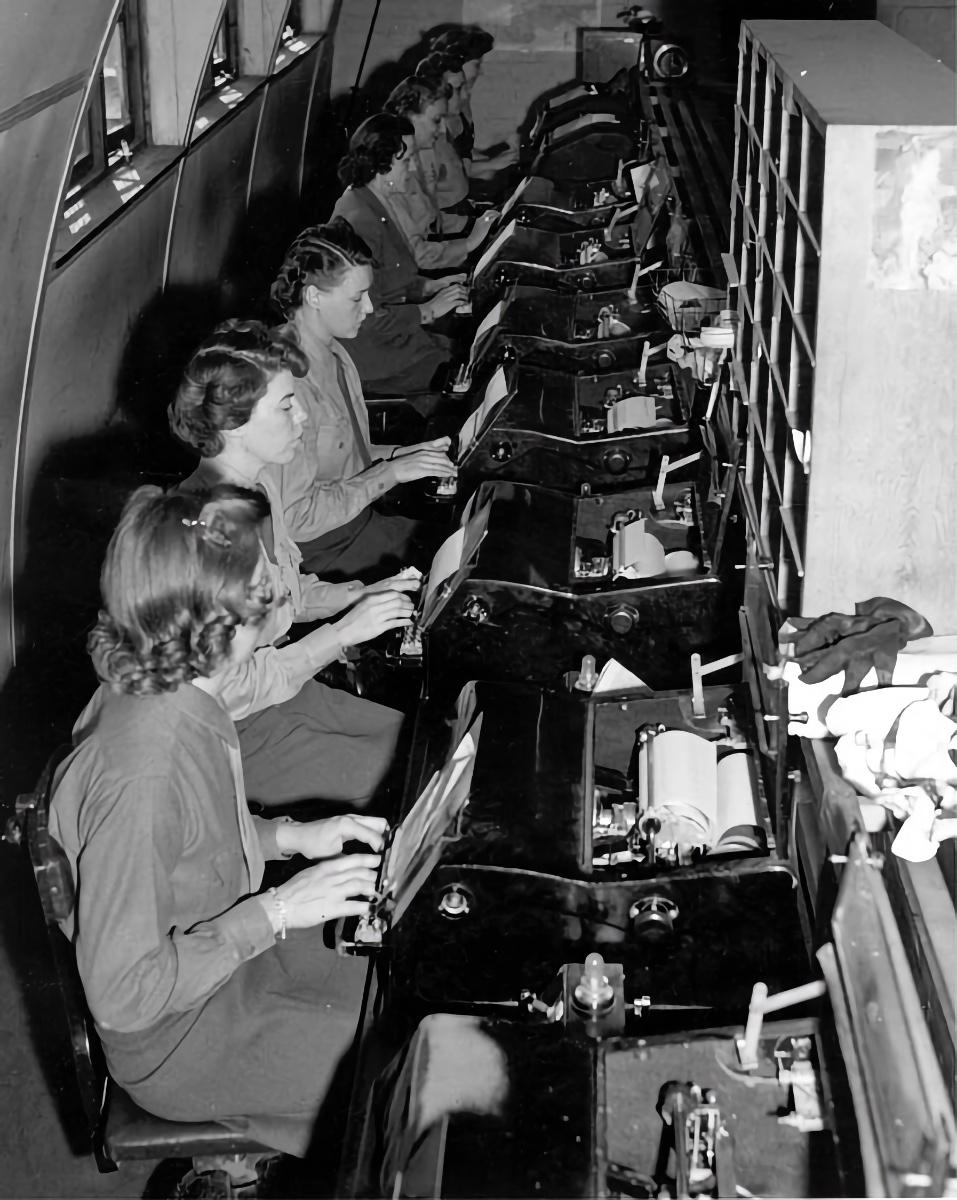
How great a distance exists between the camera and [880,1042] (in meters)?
1.36

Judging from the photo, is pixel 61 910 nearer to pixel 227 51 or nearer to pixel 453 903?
pixel 453 903

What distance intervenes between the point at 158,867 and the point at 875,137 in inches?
62.8

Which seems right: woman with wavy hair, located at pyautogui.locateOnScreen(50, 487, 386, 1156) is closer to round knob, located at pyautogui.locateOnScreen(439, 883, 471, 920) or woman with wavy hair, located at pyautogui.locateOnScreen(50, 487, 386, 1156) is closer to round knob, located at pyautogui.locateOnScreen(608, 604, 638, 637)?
round knob, located at pyautogui.locateOnScreen(439, 883, 471, 920)

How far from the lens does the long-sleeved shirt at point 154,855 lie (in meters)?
1.85

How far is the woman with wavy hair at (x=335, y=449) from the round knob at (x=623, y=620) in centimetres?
115

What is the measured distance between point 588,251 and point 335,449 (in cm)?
188

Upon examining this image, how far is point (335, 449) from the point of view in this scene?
13.0 feet

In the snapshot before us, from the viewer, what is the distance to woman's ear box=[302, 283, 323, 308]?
3.87m

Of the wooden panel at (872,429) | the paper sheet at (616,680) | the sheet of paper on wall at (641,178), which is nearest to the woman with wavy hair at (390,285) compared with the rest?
the sheet of paper on wall at (641,178)

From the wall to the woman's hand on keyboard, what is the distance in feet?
6.80

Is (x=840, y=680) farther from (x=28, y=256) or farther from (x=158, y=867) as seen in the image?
(x=28, y=256)

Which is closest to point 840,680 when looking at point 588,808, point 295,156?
point 588,808

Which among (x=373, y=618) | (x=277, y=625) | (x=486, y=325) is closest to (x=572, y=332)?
(x=486, y=325)

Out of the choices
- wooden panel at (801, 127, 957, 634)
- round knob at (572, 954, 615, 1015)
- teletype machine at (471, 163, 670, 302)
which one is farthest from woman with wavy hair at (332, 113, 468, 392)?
round knob at (572, 954, 615, 1015)
